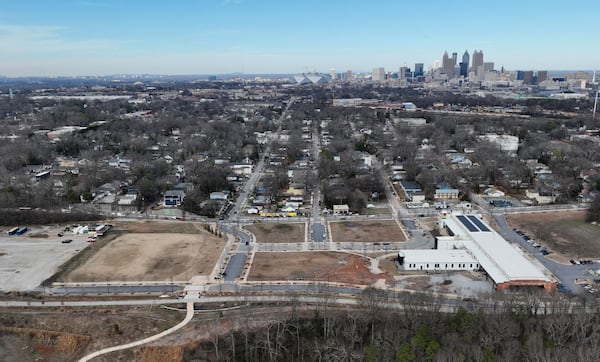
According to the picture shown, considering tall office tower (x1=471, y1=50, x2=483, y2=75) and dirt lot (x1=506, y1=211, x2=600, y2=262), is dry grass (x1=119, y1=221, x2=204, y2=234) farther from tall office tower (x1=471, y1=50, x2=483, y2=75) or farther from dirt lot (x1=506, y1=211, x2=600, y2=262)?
tall office tower (x1=471, y1=50, x2=483, y2=75)

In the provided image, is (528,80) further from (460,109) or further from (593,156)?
(593,156)

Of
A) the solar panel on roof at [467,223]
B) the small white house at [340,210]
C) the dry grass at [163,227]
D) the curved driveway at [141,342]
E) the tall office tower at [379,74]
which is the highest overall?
the tall office tower at [379,74]

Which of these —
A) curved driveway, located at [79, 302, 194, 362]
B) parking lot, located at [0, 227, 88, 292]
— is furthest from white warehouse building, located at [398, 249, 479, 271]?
parking lot, located at [0, 227, 88, 292]

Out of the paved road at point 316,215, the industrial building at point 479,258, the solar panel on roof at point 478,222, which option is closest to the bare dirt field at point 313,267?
the industrial building at point 479,258

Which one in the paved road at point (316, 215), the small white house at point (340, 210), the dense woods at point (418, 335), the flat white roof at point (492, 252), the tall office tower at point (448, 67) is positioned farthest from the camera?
the tall office tower at point (448, 67)

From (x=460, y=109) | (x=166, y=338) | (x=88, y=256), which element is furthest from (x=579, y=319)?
(x=460, y=109)

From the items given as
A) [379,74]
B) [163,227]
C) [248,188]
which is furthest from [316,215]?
[379,74]

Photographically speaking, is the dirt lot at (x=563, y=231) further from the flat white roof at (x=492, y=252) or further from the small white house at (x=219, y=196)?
the small white house at (x=219, y=196)
